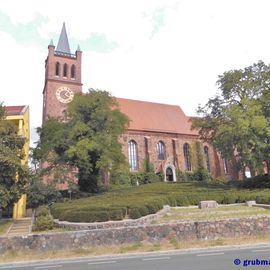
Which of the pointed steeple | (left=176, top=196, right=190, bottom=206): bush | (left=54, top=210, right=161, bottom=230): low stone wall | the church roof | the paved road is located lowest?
the paved road

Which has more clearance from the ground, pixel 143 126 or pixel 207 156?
pixel 143 126

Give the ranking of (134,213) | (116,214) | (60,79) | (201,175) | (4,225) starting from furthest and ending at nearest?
1. (60,79)
2. (201,175)
3. (4,225)
4. (134,213)
5. (116,214)

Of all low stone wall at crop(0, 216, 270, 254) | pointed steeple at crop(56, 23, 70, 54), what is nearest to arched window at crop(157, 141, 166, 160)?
pointed steeple at crop(56, 23, 70, 54)

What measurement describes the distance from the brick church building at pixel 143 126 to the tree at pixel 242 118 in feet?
46.3

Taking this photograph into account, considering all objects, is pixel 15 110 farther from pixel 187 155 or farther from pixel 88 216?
pixel 187 155

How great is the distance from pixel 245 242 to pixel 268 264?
5.24m

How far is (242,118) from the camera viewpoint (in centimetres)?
2822

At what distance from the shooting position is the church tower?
156 feet

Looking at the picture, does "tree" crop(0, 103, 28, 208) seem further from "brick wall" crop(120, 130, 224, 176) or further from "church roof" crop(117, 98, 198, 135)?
"church roof" crop(117, 98, 198, 135)

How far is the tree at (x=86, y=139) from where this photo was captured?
2961 cm

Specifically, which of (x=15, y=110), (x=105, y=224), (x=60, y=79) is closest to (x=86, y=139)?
(x=15, y=110)

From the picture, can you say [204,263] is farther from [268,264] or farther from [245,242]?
[245,242]

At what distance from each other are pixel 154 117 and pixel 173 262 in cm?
4281

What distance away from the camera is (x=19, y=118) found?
26.6 m
